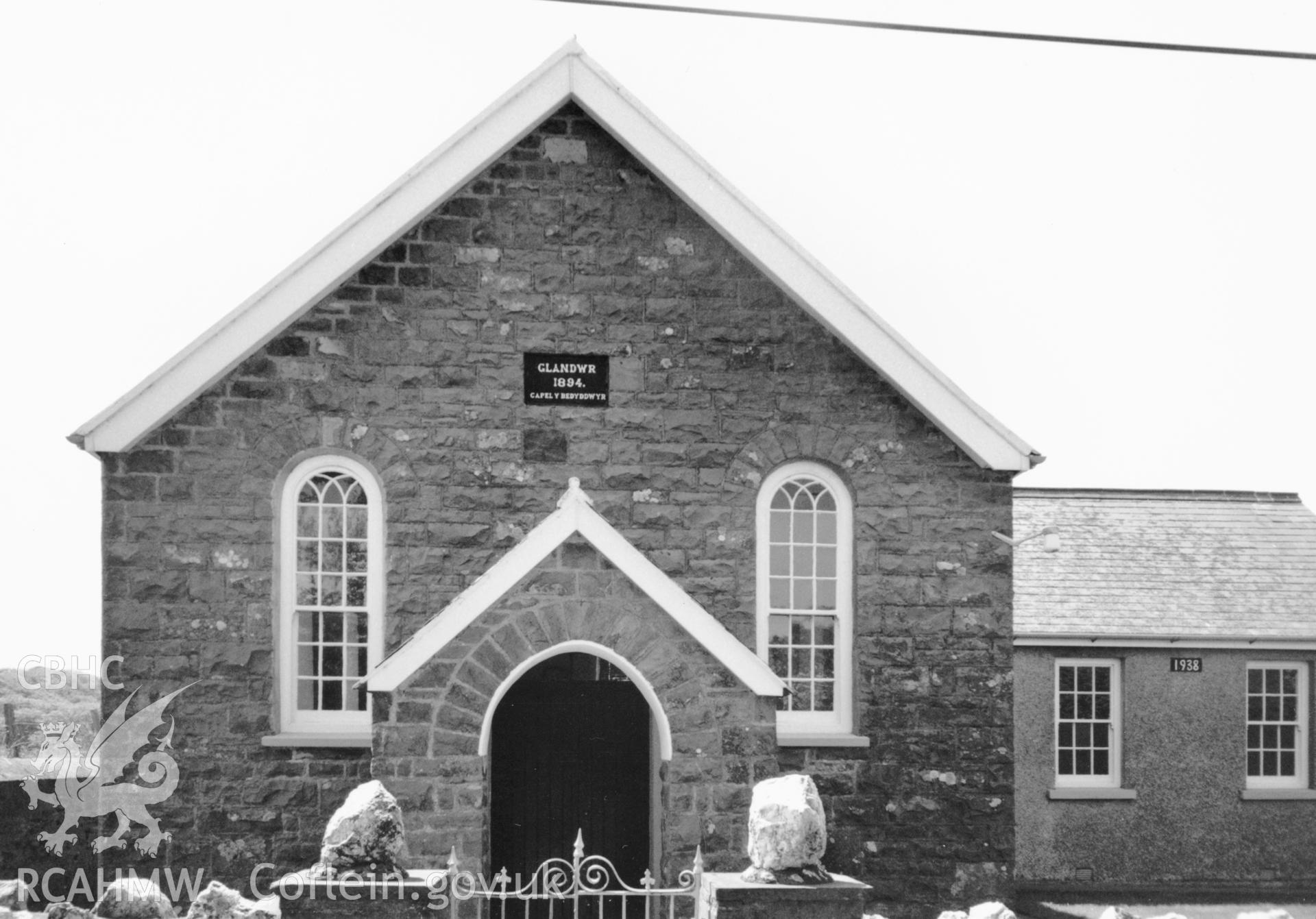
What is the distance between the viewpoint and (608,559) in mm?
10352

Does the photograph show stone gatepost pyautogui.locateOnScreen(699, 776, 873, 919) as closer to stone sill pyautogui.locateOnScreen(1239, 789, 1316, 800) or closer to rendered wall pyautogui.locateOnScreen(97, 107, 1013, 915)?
rendered wall pyautogui.locateOnScreen(97, 107, 1013, 915)

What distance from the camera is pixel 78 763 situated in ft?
43.2

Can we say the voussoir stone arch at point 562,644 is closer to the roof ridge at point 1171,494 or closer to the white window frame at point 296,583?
the white window frame at point 296,583

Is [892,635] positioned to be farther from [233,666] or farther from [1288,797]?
[1288,797]

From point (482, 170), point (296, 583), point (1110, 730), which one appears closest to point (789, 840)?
point (296, 583)

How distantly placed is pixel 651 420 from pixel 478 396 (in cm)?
151

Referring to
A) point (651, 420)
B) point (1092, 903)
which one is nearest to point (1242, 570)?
point (1092, 903)

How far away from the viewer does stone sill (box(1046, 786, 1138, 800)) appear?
Result: 20453 millimetres

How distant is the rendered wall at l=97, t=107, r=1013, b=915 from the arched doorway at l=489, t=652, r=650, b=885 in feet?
4.55

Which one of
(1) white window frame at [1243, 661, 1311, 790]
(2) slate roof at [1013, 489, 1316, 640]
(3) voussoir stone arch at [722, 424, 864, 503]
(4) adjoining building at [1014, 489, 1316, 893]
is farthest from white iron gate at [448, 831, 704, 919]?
(1) white window frame at [1243, 661, 1311, 790]

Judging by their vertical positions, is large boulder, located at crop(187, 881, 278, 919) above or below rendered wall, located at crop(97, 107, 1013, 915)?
below

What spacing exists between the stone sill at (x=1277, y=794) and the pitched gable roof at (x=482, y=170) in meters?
10.9

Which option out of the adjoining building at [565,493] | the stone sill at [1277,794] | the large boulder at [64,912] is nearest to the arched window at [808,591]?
the adjoining building at [565,493]

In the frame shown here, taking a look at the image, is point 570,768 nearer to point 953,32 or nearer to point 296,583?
point 296,583
